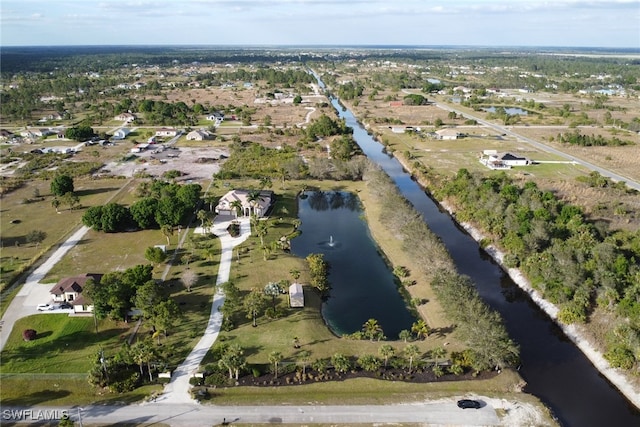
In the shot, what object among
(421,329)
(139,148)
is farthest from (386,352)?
(139,148)

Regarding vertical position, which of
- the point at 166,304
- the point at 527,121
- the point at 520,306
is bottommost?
the point at 520,306

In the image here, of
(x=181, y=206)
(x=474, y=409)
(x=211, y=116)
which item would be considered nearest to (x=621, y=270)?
(x=474, y=409)

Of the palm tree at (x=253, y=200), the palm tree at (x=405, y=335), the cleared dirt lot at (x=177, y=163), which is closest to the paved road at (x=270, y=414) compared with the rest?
the palm tree at (x=405, y=335)

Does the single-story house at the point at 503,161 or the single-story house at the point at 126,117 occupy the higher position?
the single-story house at the point at 126,117

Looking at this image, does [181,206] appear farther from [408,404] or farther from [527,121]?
[527,121]

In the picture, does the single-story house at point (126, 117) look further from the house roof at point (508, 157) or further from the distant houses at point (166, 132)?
the house roof at point (508, 157)

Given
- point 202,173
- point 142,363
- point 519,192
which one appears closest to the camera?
point 142,363

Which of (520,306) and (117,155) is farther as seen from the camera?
(117,155)

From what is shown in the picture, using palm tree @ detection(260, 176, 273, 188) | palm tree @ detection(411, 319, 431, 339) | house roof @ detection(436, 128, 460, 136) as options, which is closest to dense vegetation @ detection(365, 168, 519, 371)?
palm tree @ detection(411, 319, 431, 339)
